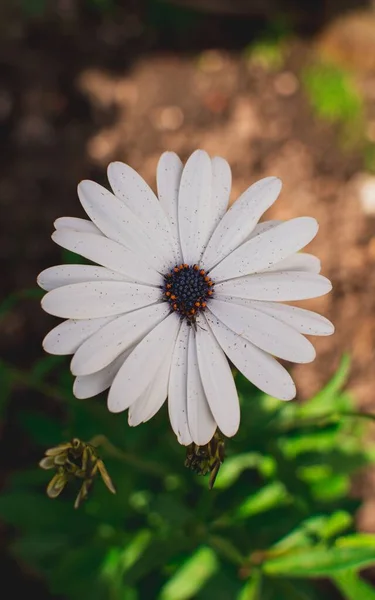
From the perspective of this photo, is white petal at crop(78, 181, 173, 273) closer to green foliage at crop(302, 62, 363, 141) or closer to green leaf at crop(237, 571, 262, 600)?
green leaf at crop(237, 571, 262, 600)

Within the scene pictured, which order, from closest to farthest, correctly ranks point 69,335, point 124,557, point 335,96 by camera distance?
point 69,335 → point 124,557 → point 335,96

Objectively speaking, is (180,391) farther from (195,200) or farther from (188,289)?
(195,200)

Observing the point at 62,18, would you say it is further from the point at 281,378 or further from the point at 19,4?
the point at 281,378

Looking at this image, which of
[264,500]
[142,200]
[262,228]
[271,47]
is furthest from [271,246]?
[271,47]

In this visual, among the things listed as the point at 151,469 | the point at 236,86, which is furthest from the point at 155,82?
the point at 151,469

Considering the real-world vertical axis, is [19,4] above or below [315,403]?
above

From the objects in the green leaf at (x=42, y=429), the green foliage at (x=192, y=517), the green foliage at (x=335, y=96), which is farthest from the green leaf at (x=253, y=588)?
the green foliage at (x=335, y=96)
